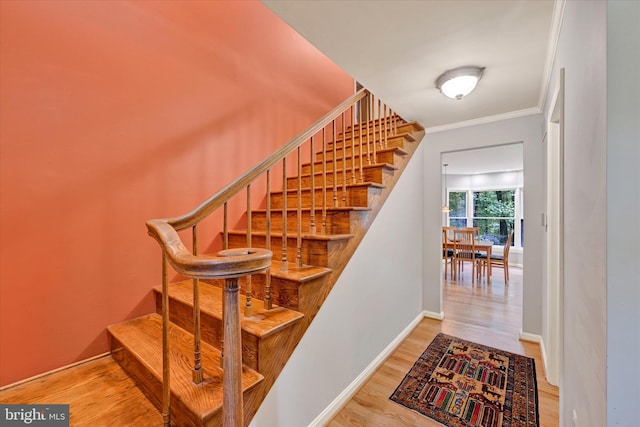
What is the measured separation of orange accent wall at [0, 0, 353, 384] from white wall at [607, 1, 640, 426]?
2292 millimetres

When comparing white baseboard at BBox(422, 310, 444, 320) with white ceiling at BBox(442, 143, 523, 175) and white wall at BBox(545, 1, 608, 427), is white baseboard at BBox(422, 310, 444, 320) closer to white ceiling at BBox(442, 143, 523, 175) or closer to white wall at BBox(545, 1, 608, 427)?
white wall at BBox(545, 1, 608, 427)

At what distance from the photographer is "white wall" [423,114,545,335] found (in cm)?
265

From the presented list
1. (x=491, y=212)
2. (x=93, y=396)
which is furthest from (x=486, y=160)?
(x=93, y=396)

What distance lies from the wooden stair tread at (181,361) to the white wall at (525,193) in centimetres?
273

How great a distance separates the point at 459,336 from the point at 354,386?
1558 mm

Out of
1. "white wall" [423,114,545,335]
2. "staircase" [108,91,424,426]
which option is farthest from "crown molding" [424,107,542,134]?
"staircase" [108,91,424,426]

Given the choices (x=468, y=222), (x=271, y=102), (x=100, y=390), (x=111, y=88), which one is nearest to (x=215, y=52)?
(x=271, y=102)

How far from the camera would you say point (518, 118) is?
275cm

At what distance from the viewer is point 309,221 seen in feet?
7.04

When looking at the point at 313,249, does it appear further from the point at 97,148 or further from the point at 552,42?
the point at 552,42

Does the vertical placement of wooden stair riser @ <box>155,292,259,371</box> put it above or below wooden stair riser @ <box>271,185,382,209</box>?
below

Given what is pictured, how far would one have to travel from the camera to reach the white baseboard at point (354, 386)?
1.66 m

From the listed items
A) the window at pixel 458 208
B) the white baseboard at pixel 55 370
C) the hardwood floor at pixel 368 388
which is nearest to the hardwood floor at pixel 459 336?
the hardwood floor at pixel 368 388

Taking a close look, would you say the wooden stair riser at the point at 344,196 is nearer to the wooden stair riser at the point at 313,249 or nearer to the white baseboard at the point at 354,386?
the wooden stair riser at the point at 313,249
